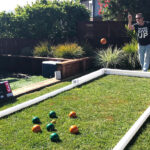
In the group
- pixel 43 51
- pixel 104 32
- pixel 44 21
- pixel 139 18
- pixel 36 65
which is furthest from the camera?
pixel 44 21

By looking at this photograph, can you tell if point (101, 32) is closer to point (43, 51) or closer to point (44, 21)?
point (43, 51)

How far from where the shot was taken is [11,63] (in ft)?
39.9

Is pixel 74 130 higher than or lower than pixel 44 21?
lower

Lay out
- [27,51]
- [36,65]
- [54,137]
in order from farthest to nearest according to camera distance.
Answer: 1. [27,51]
2. [36,65]
3. [54,137]

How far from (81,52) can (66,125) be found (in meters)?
6.23

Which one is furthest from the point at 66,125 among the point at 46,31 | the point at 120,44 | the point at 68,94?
the point at 46,31

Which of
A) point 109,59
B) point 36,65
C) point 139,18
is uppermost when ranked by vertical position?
point 139,18

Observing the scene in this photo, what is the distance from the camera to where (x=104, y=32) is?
1187cm

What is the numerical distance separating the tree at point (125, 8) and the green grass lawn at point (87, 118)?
22.9 ft

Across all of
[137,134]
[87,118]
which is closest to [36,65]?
[87,118]

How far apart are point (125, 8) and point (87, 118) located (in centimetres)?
989

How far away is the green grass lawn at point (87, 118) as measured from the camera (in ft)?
12.4

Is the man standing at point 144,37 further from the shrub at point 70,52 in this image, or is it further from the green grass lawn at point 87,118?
the shrub at point 70,52

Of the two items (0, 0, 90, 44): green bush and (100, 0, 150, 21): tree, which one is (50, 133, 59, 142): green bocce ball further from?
(100, 0, 150, 21): tree
